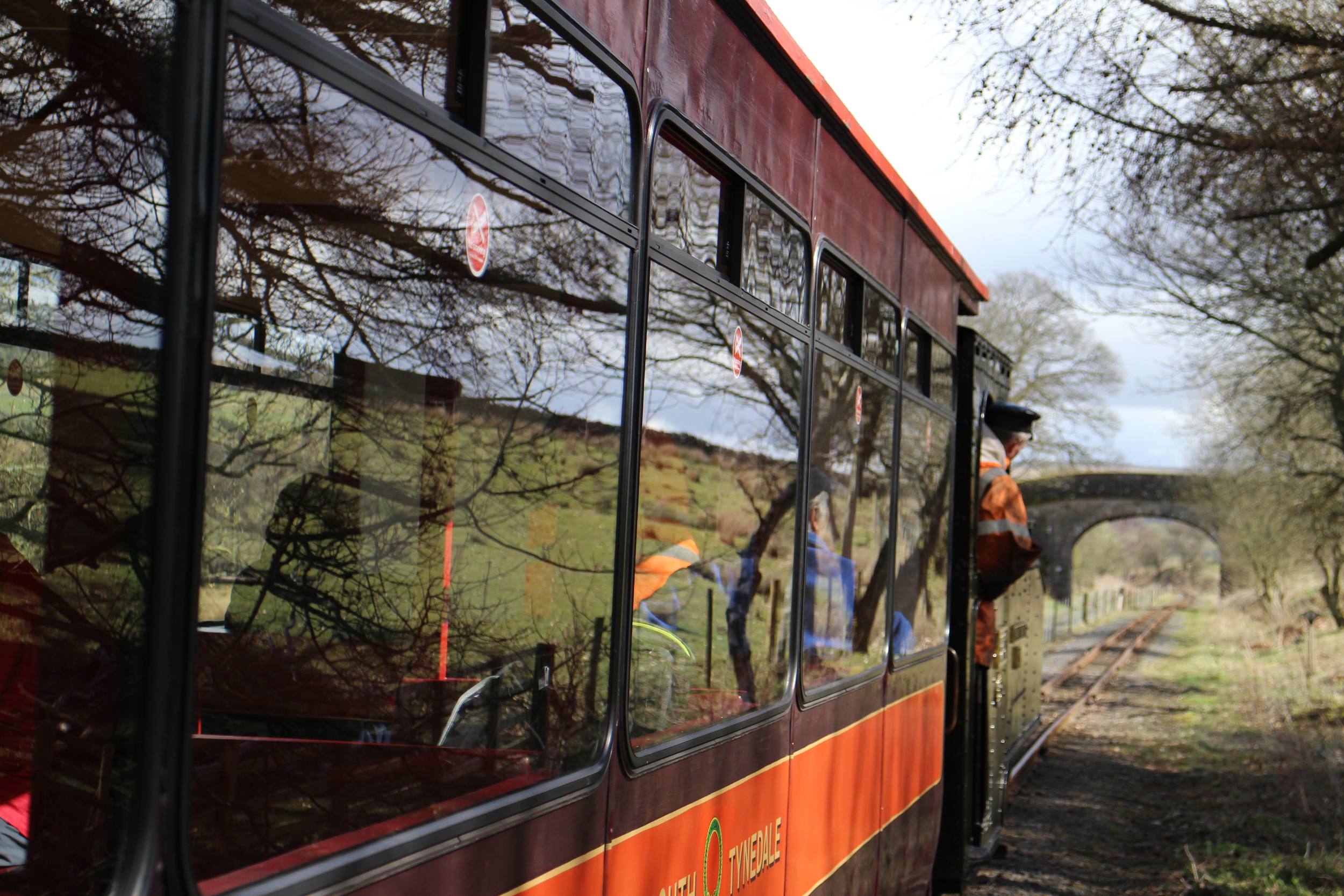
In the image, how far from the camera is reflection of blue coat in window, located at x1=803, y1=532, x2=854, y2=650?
320 centimetres

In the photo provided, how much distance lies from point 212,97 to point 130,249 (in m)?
0.20

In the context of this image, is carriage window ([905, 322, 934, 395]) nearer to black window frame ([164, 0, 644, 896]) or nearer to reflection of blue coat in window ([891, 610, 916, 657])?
reflection of blue coat in window ([891, 610, 916, 657])

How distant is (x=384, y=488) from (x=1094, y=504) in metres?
45.8

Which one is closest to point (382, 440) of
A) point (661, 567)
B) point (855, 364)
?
point (661, 567)

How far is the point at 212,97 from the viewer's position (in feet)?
3.92

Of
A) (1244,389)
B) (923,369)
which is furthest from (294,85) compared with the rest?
(1244,389)

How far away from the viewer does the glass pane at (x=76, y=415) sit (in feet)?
3.91

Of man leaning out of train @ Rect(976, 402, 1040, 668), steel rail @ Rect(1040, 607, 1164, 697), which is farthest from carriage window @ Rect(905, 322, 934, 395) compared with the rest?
steel rail @ Rect(1040, 607, 1164, 697)

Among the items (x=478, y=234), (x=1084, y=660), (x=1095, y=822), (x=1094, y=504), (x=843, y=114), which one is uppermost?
(x=843, y=114)

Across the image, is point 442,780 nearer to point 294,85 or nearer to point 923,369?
point 294,85

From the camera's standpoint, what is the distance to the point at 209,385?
1212mm

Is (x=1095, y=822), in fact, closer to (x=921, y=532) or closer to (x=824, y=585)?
(x=921, y=532)

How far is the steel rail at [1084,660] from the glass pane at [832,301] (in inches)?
272

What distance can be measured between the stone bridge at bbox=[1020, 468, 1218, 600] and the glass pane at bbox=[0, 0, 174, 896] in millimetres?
37501
